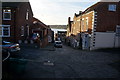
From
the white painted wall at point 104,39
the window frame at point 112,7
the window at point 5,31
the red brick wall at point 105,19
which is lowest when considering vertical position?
the white painted wall at point 104,39

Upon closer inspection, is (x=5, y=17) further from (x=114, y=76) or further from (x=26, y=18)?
(x=114, y=76)

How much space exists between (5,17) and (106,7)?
1691 cm

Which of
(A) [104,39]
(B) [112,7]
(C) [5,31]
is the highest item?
(B) [112,7]

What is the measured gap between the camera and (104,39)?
20328 mm

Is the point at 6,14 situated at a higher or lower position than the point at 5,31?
higher

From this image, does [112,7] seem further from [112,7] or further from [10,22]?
[10,22]

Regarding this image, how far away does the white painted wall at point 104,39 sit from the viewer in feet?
66.5

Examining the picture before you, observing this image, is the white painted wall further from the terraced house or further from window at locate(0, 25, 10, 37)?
window at locate(0, 25, 10, 37)

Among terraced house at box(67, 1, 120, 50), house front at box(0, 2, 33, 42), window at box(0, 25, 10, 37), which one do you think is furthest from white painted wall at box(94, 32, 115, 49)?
window at box(0, 25, 10, 37)

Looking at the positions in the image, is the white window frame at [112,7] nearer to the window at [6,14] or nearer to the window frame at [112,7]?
the window frame at [112,7]

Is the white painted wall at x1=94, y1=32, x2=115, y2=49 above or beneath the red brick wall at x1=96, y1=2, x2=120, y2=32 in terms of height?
beneath

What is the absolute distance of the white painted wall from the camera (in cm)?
2027

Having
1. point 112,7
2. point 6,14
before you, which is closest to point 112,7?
point 112,7

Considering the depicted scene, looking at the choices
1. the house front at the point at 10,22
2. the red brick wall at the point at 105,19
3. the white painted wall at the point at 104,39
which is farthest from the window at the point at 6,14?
the white painted wall at the point at 104,39
